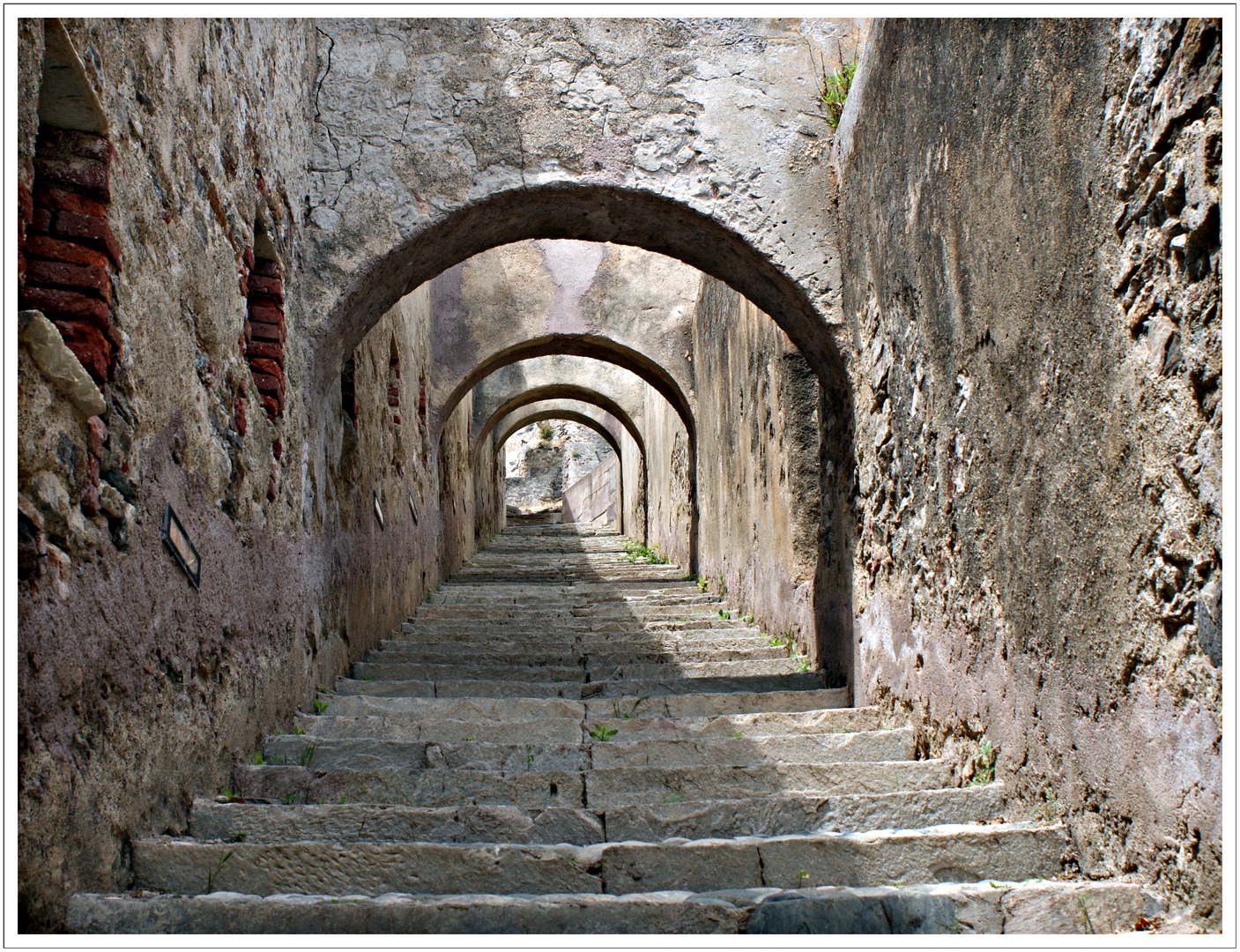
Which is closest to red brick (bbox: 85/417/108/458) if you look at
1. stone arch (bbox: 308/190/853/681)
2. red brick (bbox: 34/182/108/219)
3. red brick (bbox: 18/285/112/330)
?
red brick (bbox: 18/285/112/330)

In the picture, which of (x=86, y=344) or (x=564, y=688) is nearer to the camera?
(x=86, y=344)

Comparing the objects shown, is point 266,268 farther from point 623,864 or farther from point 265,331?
point 623,864

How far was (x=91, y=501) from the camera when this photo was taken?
197 centimetres

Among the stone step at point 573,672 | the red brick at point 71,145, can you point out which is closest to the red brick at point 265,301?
the red brick at point 71,145

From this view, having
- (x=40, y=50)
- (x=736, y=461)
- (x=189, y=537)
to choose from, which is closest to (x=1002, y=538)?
(x=189, y=537)

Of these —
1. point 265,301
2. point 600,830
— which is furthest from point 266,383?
point 600,830

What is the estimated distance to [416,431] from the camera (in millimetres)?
7625

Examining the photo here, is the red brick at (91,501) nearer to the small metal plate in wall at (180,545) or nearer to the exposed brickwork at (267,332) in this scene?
the small metal plate in wall at (180,545)

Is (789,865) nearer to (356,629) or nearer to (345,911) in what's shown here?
(345,911)

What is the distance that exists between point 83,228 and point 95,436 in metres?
0.47

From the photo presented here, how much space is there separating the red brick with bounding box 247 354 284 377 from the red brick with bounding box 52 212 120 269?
1.27m

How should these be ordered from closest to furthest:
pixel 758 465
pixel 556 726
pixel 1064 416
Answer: pixel 1064 416 → pixel 556 726 → pixel 758 465

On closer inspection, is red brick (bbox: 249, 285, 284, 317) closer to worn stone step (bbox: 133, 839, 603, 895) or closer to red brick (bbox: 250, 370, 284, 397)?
red brick (bbox: 250, 370, 284, 397)

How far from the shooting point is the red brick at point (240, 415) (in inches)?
119
